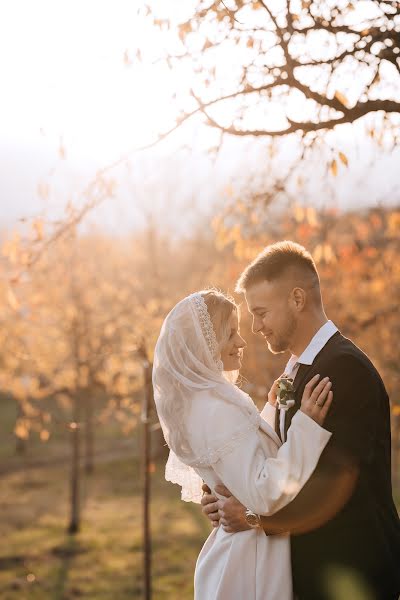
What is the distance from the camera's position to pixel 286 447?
3.05 meters

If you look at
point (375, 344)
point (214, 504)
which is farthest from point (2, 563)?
point (214, 504)

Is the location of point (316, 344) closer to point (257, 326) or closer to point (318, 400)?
point (257, 326)

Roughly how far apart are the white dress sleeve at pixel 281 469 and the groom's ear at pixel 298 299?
61 centimetres

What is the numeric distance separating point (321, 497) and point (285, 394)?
52 centimetres

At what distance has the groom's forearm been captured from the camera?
119 inches

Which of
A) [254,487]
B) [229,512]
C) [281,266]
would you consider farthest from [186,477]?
[281,266]

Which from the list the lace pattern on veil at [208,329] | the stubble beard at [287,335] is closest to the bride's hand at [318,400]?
the stubble beard at [287,335]

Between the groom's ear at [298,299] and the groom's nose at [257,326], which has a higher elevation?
the groom's ear at [298,299]

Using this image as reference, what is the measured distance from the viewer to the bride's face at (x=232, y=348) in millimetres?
3533

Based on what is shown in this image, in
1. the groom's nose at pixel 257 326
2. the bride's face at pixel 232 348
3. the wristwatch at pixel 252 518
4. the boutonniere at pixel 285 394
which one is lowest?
the wristwatch at pixel 252 518

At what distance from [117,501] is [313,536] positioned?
1582 centimetres

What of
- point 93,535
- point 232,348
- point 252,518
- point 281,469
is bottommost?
point 93,535

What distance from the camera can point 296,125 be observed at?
4.28m

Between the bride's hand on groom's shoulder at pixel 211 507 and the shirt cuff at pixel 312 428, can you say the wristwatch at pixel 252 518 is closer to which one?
the bride's hand on groom's shoulder at pixel 211 507
